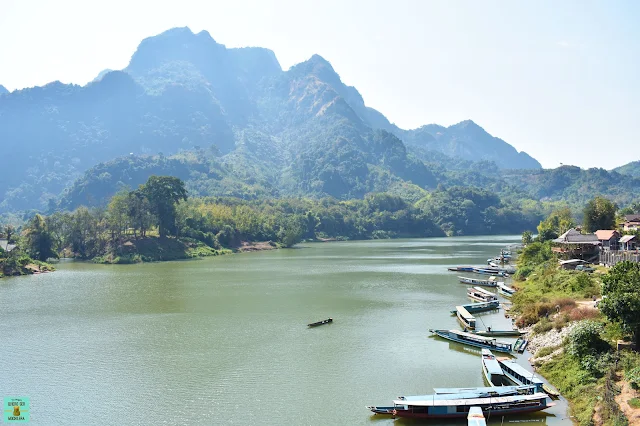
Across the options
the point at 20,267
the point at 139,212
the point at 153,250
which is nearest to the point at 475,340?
the point at 20,267

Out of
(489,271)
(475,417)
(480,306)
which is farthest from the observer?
(489,271)

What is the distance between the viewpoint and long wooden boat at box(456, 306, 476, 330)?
35.1 meters

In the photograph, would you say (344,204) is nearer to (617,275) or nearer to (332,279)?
(332,279)

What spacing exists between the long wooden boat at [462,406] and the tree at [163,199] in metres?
80.6

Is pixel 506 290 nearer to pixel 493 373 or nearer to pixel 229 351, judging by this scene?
pixel 493 373

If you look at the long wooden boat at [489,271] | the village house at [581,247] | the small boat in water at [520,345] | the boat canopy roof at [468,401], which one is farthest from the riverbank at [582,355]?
the long wooden boat at [489,271]

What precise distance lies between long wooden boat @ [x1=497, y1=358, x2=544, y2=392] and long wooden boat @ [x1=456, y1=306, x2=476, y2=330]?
28.4 ft

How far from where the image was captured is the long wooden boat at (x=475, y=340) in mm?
30031

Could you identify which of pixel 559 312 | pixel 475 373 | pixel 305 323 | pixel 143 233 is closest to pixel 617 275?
pixel 559 312

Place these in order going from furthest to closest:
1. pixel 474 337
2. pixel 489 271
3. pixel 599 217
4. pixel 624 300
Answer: pixel 599 217 → pixel 489 271 → pixel 474 337 → pixel 624 300

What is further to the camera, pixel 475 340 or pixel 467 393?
pixel 475 340

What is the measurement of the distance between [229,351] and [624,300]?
21.1m

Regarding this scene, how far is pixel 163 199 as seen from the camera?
9538cm

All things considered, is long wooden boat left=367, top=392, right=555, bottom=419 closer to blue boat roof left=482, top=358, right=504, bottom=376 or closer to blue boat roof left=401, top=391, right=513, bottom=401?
blue boat roof left=401, top=391, right=513, bottom=401
